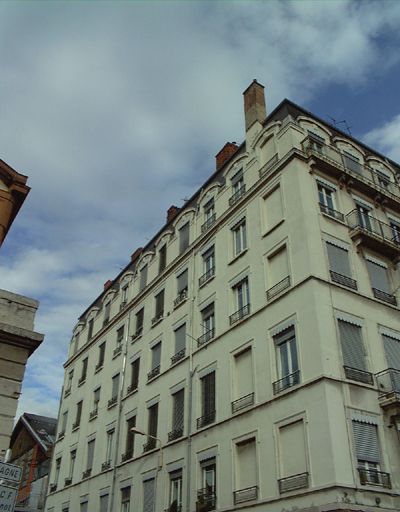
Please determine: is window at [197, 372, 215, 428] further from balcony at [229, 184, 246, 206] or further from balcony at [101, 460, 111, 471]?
Result: balcony at [101, 460, 111, 471]

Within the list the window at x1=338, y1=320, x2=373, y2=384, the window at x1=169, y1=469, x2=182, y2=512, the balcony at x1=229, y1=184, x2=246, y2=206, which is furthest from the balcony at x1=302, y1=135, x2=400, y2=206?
the window at x1=169, y1=469, x2=182, y2=512

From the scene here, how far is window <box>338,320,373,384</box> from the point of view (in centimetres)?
1728

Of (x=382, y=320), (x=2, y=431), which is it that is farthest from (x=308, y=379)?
(x=2, y=431)

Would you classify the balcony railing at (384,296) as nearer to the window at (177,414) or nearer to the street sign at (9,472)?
the window at (177,414)

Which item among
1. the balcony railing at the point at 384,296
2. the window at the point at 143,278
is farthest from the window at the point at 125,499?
the balcony railing at the point at 384,296

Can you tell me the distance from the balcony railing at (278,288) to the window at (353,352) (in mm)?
2587

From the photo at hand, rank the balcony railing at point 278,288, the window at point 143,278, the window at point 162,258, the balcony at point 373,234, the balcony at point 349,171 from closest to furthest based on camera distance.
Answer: the balcony railing at point 278,288, the balcony at point 373,234, the balcony at point 349,171, the window at point 162,258, the window at point 143,278

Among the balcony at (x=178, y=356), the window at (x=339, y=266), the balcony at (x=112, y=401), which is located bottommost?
the balcony at (x=112, y=401)

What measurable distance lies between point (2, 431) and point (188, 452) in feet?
41.0

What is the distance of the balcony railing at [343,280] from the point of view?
63.5 feet

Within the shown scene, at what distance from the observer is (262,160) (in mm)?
24453

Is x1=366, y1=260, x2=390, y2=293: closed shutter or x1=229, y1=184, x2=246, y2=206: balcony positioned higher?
x1=229, y1=184, x2=246, y2=206: balcony

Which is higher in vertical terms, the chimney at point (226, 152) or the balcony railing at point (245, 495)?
the chimney at point (226, 152)

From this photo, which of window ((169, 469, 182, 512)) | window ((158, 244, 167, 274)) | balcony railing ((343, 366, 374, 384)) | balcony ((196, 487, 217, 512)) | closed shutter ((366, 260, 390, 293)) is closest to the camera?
balcony railing ((343, 366, 374, 384))
